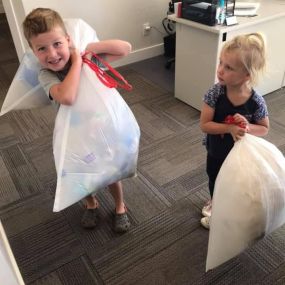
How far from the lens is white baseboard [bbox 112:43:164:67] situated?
332cm

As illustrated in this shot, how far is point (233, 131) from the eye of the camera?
113cm

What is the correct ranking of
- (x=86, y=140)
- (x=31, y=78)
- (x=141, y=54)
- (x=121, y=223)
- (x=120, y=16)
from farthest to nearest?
1. (x=141, y=54)
2. (x=120, y=16)
3. (x=121, y=223)
4. (x=31, y=78)
5. (x=86, y=140)

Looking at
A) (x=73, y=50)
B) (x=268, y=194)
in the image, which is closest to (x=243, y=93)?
(x=268, y=194)

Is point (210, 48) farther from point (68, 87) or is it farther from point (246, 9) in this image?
point (68, 87)

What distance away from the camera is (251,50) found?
1.05 meters

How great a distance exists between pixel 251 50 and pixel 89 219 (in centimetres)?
108

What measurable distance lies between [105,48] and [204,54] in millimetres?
1155

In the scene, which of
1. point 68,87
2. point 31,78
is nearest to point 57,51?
point 68,87

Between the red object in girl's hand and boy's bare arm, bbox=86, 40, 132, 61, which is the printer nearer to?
boy's bare arm, bbox=86, 40, 132, 61

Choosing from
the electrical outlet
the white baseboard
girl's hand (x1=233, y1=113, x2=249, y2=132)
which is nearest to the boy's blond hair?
girl's hand (x1=233, y1=113, x2=249, y2=132)

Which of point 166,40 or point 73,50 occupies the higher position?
point 73,50

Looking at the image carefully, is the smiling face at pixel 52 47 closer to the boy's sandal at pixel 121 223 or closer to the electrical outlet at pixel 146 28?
the boy's sandal at pixel 121 223

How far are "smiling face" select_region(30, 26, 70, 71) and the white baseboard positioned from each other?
221 cm

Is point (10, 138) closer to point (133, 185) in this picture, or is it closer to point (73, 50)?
point (133, 185)
